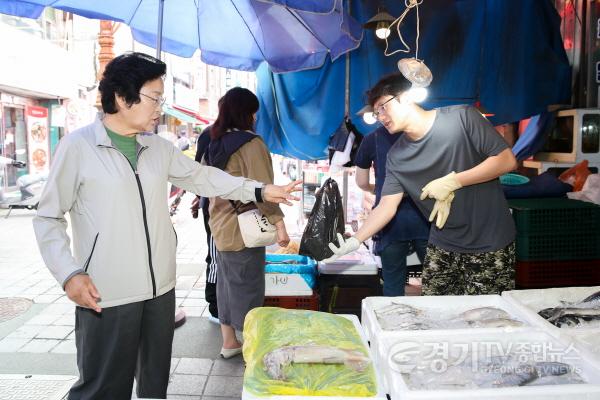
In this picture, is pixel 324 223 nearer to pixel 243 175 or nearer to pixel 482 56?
pixel 243 175

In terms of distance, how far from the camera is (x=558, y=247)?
4.40 m

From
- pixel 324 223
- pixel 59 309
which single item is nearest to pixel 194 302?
pixel 59 309

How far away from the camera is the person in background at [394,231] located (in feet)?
13.8

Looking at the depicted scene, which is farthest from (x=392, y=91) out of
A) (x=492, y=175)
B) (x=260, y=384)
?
(x=260, y=384)

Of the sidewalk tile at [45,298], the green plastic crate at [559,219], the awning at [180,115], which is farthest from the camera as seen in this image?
the awning at [180,115]

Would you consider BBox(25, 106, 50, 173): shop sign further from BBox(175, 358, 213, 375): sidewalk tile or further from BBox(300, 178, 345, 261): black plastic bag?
BBox(300, 178, 345, 261): black plastic bag

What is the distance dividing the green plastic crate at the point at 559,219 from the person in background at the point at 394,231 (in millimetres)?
886

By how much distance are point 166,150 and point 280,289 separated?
7.22 feet

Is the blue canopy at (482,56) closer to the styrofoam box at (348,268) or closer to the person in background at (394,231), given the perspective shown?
the person in background at (394,231)

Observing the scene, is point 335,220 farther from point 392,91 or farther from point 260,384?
point 260,384

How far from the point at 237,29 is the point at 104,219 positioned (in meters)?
3.42

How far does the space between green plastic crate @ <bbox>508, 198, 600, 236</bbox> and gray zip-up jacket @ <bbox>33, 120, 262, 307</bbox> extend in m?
3.22

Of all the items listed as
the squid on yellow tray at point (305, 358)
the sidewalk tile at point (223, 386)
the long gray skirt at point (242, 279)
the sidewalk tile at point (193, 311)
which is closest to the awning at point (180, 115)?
the sidewalk tile at point (193, 311)

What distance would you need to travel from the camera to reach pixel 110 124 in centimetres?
247
